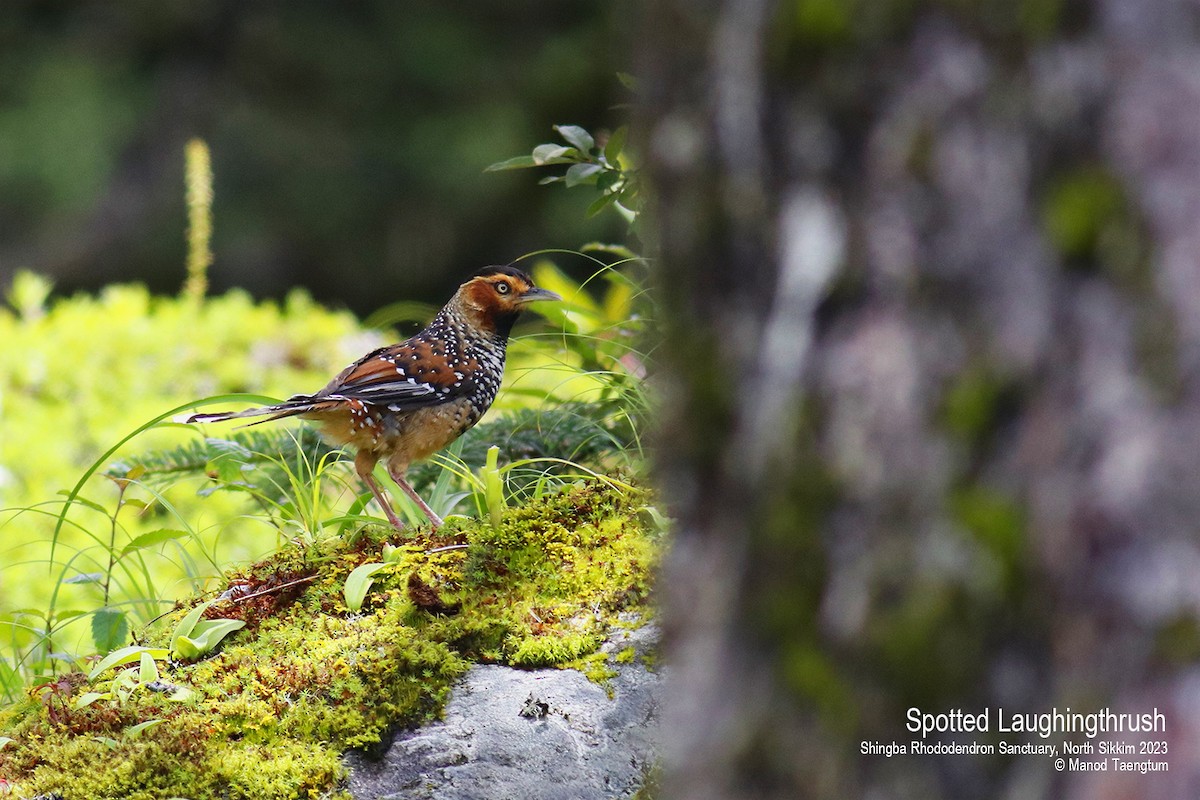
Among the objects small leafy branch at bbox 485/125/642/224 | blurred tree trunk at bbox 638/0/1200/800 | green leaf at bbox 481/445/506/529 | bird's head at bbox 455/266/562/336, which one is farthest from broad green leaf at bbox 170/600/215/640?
blurred tree trunk at bbox 638/0/1200/800

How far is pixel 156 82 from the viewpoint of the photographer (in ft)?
45.7

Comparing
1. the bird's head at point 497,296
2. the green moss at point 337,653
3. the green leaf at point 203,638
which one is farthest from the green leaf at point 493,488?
the bird's head at point 497,296

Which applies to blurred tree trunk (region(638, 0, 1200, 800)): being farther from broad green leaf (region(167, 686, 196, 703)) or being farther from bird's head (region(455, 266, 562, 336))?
bird's head (region(455, 266, 562, 336))

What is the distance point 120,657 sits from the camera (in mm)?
2787

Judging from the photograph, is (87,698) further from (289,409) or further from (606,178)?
(606,178)

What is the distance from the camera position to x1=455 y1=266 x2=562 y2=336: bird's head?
4.47m

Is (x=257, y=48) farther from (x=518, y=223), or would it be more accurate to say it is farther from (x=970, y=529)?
(x=970, y=529)

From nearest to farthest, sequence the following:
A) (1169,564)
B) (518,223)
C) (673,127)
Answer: (1169,564) → (673,127) → (518,223)

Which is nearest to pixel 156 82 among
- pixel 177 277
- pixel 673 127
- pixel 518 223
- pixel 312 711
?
pixel 177 277

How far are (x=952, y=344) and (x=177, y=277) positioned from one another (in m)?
14.3

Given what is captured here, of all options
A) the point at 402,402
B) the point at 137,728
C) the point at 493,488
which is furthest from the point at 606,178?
the point at 137,728

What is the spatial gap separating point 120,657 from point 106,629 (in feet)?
1.03

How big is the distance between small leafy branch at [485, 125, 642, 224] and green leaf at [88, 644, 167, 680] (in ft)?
5.11

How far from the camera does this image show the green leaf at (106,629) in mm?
3049
